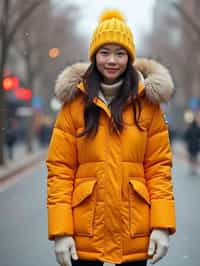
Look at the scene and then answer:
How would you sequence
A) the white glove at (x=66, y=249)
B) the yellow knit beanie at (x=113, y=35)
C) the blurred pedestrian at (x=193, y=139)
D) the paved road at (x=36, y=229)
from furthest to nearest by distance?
the blurred pedestrian at (x=193, y=139) < the paved road at (x=36, y=229) < the yellow knit beanie at (x=113, y=35) < the white glove at (x=66, y=249)

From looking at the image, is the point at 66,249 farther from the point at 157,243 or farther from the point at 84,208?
the point at 157,243

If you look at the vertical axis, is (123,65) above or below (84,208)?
above

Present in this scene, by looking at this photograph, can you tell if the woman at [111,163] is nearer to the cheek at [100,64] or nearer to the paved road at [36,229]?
the cheek at [100,64]

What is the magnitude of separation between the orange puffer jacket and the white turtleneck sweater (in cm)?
8

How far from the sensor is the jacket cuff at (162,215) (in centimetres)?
383

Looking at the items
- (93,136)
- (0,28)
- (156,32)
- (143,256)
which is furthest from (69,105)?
(156,32)

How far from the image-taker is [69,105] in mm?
3955

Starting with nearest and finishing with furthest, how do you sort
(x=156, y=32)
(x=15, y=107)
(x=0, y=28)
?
(x=0, y=28) → (x=15, y=107) → (x=156, y=32)

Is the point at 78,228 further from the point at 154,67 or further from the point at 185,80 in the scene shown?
the point at 185,80

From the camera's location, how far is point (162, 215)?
3836 millimetres

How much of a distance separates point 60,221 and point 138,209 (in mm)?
392

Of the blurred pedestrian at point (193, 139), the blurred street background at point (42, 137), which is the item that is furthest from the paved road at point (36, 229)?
the blurred pedestrian at point (193, 139)

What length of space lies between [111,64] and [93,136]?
0.39 meters

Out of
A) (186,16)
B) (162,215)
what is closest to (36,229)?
(162,215)
